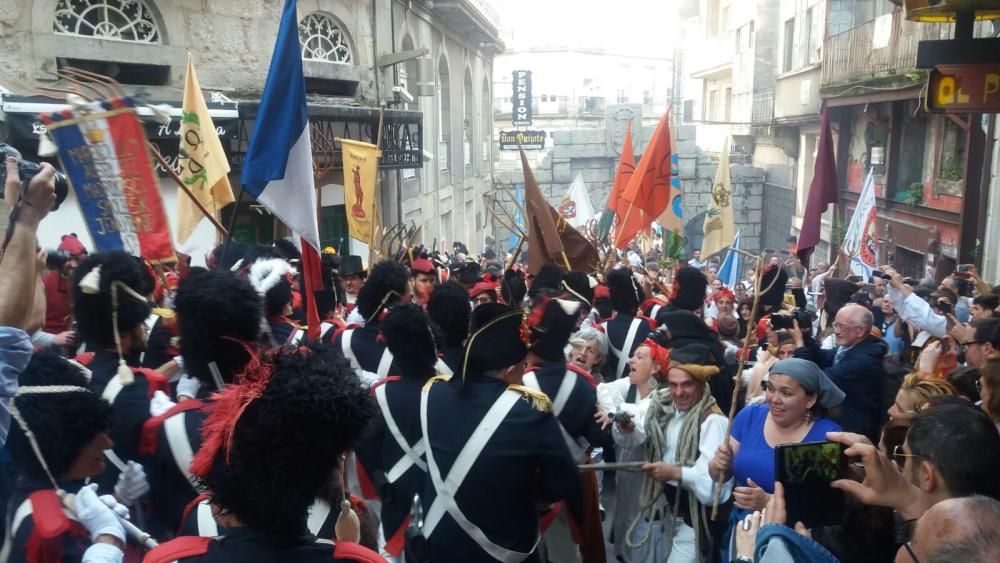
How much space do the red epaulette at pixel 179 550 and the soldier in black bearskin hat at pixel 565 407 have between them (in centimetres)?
215

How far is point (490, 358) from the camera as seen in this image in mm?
3557

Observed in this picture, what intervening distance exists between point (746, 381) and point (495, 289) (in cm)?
211

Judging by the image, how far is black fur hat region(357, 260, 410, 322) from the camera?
5840 mm

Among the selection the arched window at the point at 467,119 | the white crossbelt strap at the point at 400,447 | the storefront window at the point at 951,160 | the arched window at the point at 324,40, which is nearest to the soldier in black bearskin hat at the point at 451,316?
the white crossbelt strap at the point at 400,447

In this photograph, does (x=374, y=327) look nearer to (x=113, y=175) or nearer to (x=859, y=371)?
(x=113, y=175)

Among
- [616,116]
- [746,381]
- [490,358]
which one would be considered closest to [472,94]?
[616,116]

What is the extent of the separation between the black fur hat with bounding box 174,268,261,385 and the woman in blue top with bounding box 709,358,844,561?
2.15 m

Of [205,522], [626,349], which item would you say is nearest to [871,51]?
[626,349]

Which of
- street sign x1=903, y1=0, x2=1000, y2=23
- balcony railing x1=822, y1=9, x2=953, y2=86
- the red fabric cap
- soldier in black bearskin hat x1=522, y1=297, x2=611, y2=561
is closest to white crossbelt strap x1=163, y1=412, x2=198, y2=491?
soldier in black bearskin hat x1=522, y1=297, x2=611, y2=561

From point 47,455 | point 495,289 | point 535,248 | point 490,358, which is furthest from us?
point 535,248

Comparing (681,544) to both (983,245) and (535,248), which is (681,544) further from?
(983,245)

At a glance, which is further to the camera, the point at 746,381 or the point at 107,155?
the point at 746,381

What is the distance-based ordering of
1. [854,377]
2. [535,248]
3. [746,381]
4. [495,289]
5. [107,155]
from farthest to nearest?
1. [535,248]
2. [495,289]
3. [746,381]
4. [854,377]
5. [107,155]

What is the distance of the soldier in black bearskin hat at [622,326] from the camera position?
607cm
